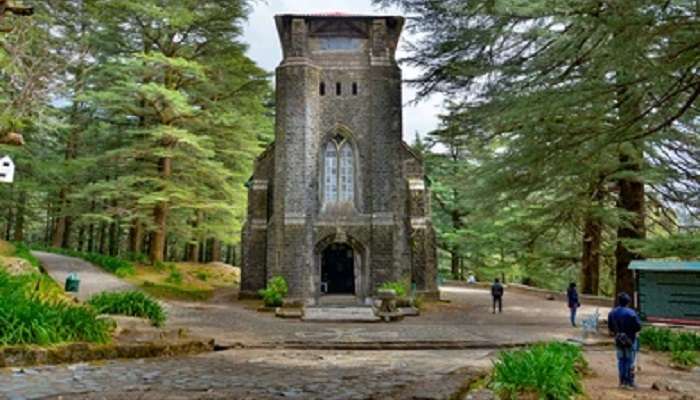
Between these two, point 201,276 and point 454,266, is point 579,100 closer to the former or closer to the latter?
point 201,276

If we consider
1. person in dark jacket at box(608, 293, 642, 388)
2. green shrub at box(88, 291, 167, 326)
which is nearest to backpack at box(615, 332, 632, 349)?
person in dark jacket at box(608, 293, 642, 388)

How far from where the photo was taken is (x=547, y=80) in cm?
688

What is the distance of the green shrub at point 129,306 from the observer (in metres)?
10.6

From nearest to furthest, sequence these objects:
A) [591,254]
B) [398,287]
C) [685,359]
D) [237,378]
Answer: [237,378], [685,359], [398,287], [591,254]

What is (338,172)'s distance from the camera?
799 inches

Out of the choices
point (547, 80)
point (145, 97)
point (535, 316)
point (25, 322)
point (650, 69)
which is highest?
point (145, 97)

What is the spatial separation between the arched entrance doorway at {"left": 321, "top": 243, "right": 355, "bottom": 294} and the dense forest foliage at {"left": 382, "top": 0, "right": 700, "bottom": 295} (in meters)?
8.01

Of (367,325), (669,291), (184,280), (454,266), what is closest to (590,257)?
(669,291)

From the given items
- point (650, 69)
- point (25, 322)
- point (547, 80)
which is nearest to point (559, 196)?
point (547, 80)

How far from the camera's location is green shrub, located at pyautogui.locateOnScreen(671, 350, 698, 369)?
9101 mm

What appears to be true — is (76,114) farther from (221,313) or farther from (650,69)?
(650,69)

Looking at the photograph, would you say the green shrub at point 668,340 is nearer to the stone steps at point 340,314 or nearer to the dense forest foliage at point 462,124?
the dense forest foliage at point 462,124

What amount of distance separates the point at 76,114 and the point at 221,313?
21297 mm

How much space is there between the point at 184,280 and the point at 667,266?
61.9 ft
